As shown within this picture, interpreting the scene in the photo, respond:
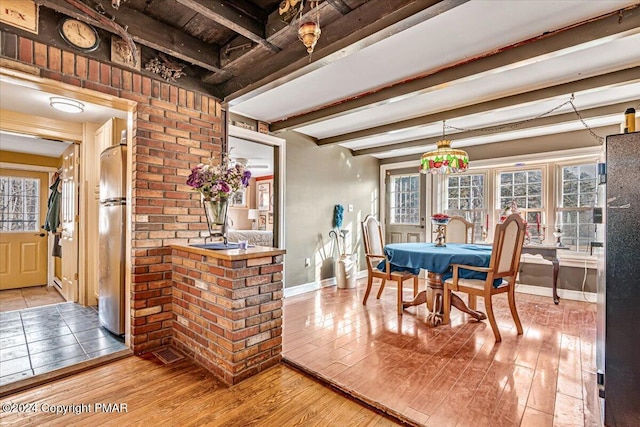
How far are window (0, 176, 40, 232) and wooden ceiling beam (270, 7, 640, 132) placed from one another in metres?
5.04

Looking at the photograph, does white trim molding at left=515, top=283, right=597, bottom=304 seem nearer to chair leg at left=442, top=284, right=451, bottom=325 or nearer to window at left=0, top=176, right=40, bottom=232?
chair leg at left=442, top=284, right=451, bottom=325

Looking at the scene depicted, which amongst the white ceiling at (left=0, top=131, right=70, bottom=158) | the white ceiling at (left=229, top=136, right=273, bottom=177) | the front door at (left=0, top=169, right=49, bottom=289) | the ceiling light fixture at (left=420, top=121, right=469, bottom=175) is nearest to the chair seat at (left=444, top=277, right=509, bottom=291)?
the ceiling light fixture at (left=420, top=121, right=469, bottom=175)

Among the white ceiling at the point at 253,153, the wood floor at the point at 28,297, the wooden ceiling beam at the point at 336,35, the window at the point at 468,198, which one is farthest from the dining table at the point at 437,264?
the wood floor at the point at 28,297

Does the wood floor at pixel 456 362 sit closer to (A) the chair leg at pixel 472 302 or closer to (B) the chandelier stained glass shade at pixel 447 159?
(A) the chair leg at pixel 472 302

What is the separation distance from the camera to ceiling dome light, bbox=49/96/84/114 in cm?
284

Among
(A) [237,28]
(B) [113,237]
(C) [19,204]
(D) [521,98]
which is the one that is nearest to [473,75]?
(D) [521,98]

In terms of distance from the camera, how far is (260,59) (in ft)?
8.12

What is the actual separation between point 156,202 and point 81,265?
86.4 inches

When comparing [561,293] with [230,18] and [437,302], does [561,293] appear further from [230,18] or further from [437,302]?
[230,18]

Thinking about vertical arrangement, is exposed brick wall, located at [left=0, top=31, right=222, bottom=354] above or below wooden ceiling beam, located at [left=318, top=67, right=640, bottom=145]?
below

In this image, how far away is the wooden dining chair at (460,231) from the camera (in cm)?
423

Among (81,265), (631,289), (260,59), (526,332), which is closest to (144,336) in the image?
(81,265)

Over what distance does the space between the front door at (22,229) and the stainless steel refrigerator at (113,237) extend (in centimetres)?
300

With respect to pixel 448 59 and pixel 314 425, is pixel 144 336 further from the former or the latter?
pixel 448 59
